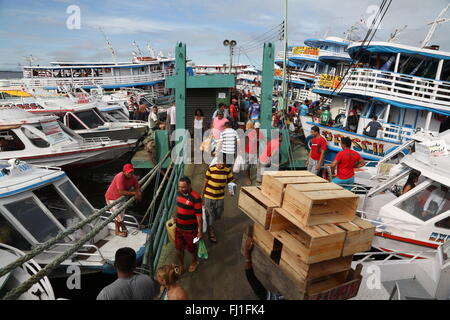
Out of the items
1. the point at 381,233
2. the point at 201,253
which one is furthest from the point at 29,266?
the point at 381,233

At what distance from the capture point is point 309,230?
2.47 meters

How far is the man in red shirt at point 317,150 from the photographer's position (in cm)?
798

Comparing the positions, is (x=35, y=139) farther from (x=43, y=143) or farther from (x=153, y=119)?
(x=153, y=119)

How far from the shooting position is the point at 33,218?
6.31 meters

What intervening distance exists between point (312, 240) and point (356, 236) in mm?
563

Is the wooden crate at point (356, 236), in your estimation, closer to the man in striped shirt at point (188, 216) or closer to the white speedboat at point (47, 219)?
the man in striped shirt at point (188, 216)

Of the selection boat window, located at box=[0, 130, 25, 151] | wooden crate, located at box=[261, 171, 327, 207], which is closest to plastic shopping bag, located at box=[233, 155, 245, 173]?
wooden crate, located at box=[261, 171, 327, 207]

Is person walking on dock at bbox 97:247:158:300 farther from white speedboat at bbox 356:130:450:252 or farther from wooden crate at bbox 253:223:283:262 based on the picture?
white speedboat at bbox 356:130:450:252

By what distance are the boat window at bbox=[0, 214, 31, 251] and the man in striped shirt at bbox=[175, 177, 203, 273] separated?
4.14m

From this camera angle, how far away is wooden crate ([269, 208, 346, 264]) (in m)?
2.40

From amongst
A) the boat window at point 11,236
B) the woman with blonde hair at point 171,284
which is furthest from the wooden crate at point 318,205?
the boat window at point 11,236

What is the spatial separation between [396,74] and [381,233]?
9435mm
